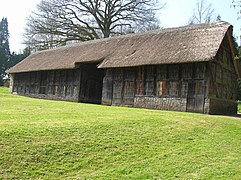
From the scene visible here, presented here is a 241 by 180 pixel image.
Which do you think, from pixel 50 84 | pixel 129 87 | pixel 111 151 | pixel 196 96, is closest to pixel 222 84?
pixel 196 96

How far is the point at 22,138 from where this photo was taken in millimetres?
6738

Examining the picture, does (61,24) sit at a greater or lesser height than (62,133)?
greater

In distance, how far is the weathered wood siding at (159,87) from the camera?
1625 centimetres

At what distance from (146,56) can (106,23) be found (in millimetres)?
18761

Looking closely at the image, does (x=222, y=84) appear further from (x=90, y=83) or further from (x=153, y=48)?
(x=90, y=83)

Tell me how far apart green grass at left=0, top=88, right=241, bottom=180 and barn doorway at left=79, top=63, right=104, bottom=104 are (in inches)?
534

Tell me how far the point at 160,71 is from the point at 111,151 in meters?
11.3

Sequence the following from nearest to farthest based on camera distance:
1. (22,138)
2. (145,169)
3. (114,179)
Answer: (114,179) → (145,169) → (22,138)

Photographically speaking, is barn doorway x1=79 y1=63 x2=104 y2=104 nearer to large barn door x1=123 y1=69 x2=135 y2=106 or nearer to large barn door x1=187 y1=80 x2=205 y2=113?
large barn door x1=123 y1=69 x2=135 y2=106

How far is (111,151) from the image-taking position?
6.96 meters

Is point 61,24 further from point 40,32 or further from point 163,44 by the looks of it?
point 163,44

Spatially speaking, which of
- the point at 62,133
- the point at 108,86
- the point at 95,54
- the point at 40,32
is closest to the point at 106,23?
the point at 40,32

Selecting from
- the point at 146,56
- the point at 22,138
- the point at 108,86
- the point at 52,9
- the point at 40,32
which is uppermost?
the point at 52,9

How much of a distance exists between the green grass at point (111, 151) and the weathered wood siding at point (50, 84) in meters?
14.2
